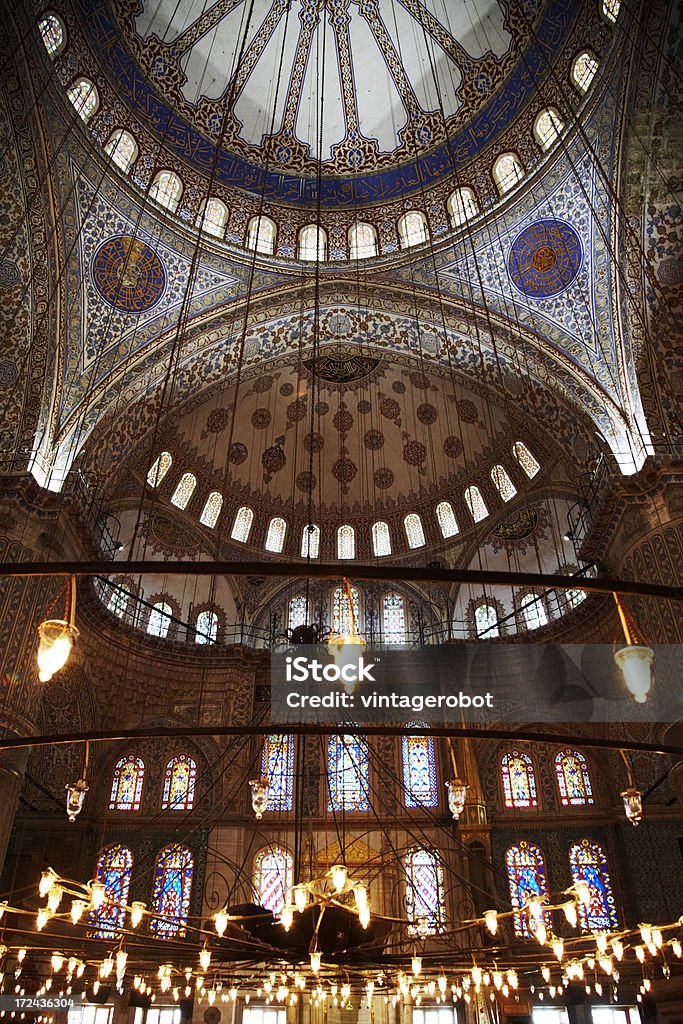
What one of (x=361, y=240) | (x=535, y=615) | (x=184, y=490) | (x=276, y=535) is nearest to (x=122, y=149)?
(x=361, y=240)

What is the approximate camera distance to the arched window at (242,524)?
53.0 ft

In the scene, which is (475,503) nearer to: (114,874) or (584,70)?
(584,70)

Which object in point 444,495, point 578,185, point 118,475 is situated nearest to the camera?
point 578,185

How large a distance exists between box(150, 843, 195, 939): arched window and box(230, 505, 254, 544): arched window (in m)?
6.43

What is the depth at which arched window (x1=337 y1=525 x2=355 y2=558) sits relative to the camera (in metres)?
16.5

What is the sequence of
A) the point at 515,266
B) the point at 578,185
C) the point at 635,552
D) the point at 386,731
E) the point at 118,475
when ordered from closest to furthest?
the point at 386,731
the point at 635,552
the point at 578,185
the point at 515,266
the point at 118,475

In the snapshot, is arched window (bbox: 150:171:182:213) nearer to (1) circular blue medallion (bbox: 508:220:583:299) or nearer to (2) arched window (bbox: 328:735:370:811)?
(1) circular blue medallion (bbox: 508:220:583:299)

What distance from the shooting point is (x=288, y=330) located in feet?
45.8

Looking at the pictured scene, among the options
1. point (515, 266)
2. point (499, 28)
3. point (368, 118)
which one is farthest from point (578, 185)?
point (368, 118)

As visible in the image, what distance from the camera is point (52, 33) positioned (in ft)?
35.6

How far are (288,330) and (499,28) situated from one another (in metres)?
Answer: 6.46

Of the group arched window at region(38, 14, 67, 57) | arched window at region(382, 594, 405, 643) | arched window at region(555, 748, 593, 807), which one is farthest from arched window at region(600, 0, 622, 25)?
arched window at region(555, 748, 593, 807)

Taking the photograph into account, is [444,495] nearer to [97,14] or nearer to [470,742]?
[470,742]

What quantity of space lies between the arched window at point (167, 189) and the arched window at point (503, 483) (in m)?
8.48
